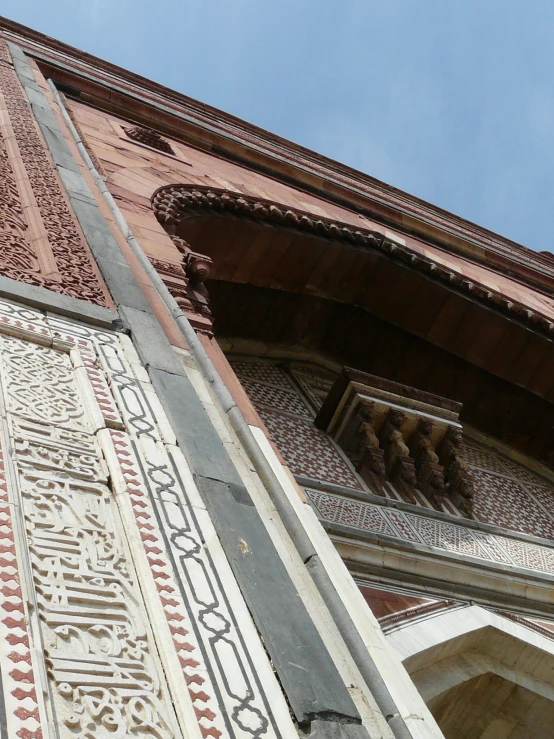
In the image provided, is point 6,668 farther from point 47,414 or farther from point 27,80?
point 27,80

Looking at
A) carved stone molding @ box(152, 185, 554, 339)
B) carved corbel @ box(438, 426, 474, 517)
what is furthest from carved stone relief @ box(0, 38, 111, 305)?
carved corbel @ box(438, 426, 474, 517)

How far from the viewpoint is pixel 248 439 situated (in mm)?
2150

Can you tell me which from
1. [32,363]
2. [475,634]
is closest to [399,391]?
[475,634]

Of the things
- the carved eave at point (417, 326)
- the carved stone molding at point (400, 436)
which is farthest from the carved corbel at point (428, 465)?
the carved eave at point (417, 326)

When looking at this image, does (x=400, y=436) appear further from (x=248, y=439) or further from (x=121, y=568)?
(x=121, y=568)

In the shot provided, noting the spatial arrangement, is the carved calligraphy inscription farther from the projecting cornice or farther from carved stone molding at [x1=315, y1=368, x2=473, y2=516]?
the projecting cornice

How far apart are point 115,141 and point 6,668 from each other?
12.6ft

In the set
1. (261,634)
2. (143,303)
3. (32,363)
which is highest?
(143,303)

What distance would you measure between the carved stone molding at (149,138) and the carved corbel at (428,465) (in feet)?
7.05

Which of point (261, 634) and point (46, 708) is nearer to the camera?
point (46, 708)

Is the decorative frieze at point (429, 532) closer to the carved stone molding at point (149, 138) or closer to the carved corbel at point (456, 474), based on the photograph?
the carved corbel at point (456, 474)

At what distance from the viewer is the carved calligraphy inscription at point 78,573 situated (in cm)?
130

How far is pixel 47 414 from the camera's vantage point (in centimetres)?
194

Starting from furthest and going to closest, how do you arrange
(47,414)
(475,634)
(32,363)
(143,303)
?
(475,634) < (143,303) < (32,363) < (47,414)
